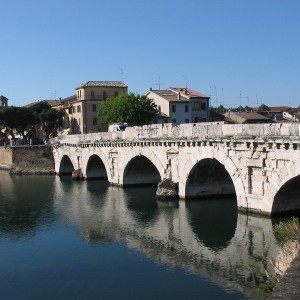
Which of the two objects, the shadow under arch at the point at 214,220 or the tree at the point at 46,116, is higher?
the tree at the point at 46,116

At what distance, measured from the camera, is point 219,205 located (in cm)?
3167

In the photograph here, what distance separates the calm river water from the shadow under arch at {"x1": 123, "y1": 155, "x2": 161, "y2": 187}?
5.38 m

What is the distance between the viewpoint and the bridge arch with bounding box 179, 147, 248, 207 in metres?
26.8

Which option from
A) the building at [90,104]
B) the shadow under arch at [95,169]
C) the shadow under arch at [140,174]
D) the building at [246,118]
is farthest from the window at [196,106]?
the shadow under arch at [140,174]

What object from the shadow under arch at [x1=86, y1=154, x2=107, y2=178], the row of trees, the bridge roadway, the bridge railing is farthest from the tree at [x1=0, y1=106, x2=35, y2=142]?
the bridge railing

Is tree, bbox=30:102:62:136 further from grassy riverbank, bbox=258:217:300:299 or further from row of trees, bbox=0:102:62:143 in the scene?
grassy riverbank, bbox=258:217:300:299

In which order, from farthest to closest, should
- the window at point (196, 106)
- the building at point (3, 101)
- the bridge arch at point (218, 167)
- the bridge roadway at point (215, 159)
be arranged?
the building at point (3, 101) < the window at point (196, 106) < the bridge arch at point (218, 167) < the bridge roadway at point (215, 159)

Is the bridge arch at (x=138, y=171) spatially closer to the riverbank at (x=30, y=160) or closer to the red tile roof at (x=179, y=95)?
the riverbank at (x=30, y=160)

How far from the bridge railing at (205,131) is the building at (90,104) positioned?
1309 inches

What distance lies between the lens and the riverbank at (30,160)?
212 ft

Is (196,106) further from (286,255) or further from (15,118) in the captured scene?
(286,255)

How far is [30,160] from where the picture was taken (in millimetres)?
65812

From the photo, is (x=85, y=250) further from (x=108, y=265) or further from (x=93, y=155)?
(x=93, y=155)

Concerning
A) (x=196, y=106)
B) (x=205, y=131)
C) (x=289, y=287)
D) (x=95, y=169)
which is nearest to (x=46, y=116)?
(x=196, y=106)
